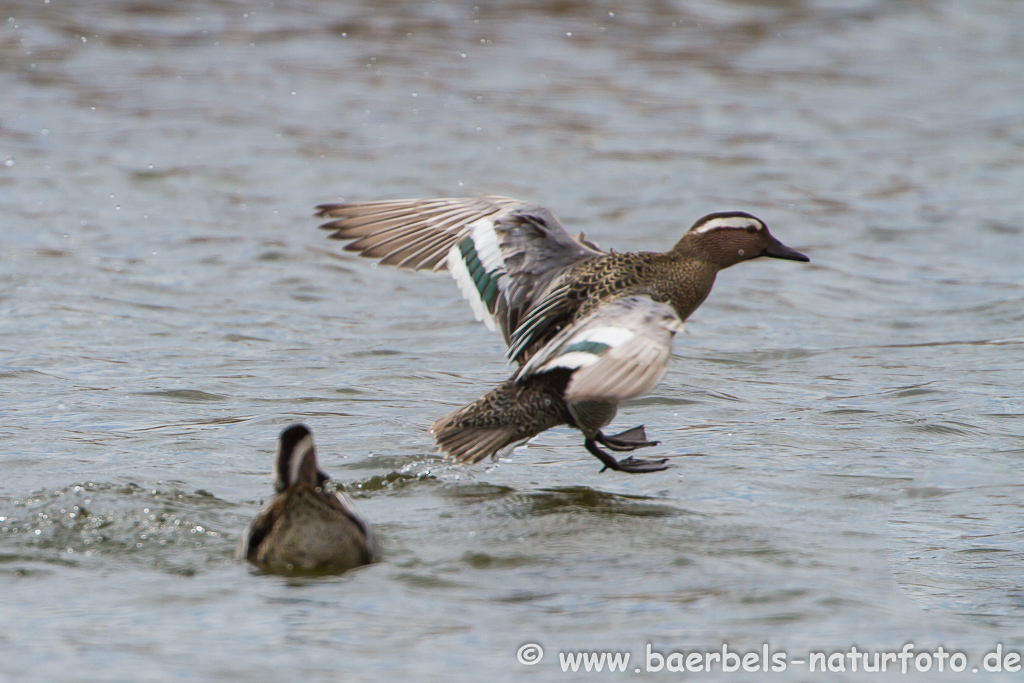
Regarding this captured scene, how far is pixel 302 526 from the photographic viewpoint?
4270 millimetres

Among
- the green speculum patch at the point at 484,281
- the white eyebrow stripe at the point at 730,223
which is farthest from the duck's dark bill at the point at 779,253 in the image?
the green speculum patch at the point at 484,281

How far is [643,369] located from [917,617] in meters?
1.12

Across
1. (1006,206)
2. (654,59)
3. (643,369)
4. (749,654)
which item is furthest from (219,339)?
(654,59)

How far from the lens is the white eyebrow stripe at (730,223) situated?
5.74 metres

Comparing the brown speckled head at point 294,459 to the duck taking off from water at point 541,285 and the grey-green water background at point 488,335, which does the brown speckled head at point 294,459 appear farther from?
the duck taking off from water at point 541,285

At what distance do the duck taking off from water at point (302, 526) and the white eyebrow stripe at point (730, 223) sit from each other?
2.11 m

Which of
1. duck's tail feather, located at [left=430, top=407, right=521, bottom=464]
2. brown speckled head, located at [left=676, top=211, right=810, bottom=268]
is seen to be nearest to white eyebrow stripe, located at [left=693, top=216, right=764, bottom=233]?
brown speckled head, located at [left=676, top=211, right=810, bottom=268]

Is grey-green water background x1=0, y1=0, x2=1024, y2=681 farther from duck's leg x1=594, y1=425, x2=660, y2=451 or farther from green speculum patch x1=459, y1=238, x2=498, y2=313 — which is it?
green speculum patch x1=459, y1=238, x2=498, y2=313

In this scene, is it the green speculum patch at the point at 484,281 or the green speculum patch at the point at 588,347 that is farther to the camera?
the green speculum patch at the point at 484,281

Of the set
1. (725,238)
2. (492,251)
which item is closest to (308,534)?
(492,251)

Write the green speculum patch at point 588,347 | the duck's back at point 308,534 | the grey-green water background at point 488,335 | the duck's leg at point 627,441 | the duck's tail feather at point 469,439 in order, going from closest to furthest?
the grey-green water background at point 488,335 → the duck's back at point 308,534 → the green speculum patch at point 588,347 → the duck's tail feather at point 469,439 → the duck's leg at point 627,441

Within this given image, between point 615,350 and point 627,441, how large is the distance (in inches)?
63.0

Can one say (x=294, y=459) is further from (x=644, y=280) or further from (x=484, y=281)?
(x=644, y=280)

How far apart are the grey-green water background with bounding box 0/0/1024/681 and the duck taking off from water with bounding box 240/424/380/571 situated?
0.08 metres
